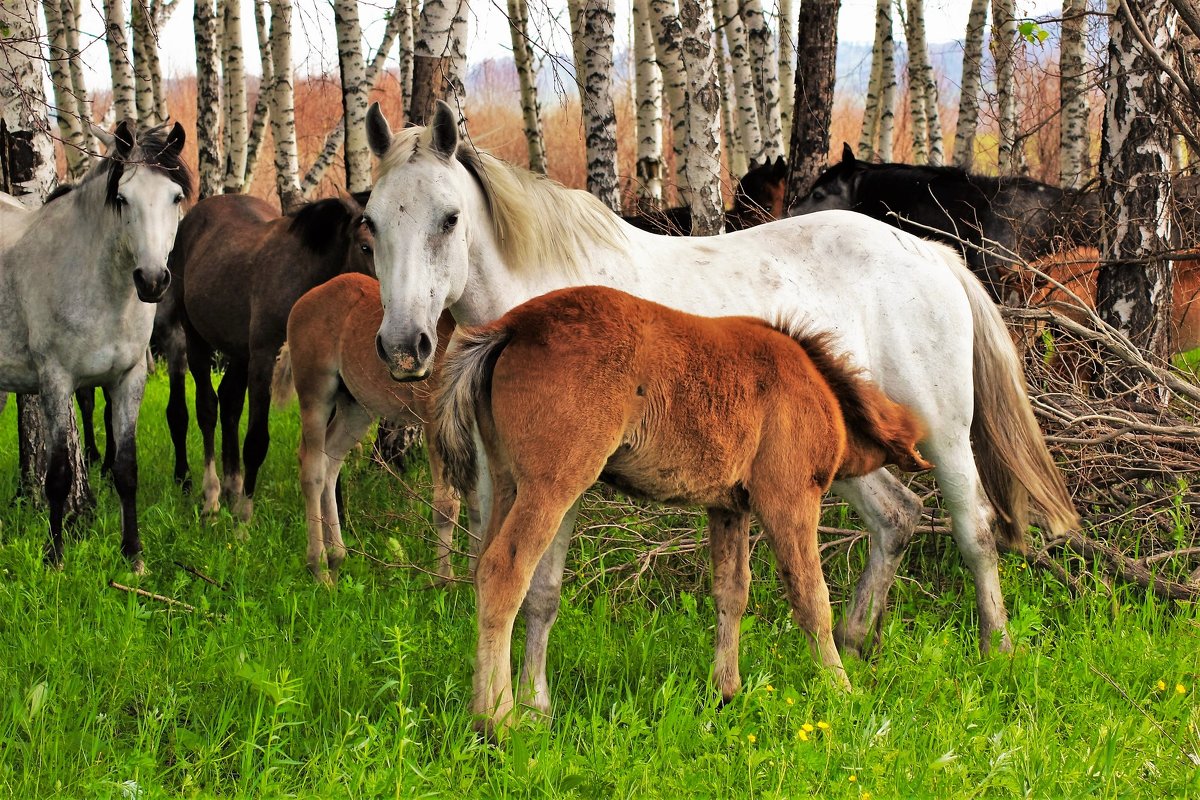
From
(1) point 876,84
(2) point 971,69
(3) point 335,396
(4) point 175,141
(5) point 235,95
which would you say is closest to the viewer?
(4) point 175,141

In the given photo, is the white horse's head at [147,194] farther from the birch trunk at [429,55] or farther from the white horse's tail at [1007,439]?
the white horse's tail at [1007,439]

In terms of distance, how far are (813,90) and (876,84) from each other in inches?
443

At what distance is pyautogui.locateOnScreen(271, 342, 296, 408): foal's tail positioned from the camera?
21.7 ft

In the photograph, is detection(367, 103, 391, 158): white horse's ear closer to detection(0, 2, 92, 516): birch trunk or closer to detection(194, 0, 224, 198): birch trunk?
detection(0, 2, 92, 516): birch trunk

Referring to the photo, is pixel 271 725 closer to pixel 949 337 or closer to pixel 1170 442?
pixel 949 337

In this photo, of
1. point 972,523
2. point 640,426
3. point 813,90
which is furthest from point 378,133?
point 813,90

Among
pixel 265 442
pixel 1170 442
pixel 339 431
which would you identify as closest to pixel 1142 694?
pixel 1170 442

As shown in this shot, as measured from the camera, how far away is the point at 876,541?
4.86 m

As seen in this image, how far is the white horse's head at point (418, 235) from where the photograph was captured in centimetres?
368

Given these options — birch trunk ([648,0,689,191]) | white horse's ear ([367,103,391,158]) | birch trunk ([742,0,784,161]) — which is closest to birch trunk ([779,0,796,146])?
birch trunk ([742,0,784,161])

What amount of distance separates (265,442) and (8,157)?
9.05 feet

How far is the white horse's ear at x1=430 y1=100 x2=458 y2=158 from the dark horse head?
3236mm

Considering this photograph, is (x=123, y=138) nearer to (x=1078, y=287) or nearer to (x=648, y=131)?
(x=1078, y=287)

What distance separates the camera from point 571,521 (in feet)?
12.8
